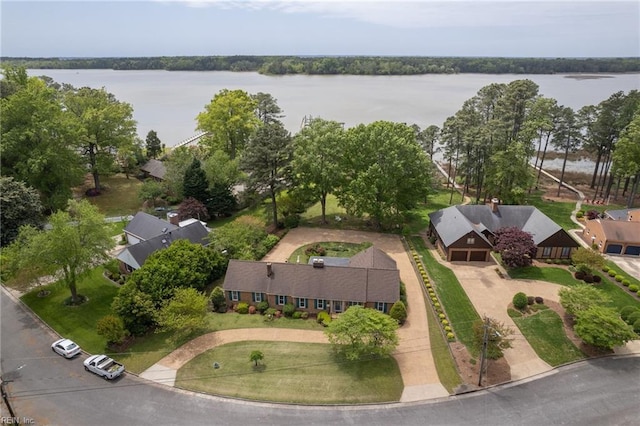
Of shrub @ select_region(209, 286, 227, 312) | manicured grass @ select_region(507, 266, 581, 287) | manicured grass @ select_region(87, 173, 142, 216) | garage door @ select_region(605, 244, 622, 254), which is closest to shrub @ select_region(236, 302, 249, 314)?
shrub @ select_region(209, 286, 227, 312)

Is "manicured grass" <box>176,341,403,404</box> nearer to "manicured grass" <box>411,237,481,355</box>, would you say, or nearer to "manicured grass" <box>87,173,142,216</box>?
"manicured grass" <box>411,237,481,355</box>

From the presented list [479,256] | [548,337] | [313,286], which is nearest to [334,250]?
[313,286]

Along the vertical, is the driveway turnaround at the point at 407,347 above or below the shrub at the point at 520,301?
below

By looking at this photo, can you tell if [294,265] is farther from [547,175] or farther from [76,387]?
[547,175]

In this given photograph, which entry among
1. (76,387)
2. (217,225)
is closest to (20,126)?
(217,225)

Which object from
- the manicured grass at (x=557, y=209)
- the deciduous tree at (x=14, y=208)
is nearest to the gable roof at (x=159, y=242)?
the deciduous tree at (x=14, y=208)

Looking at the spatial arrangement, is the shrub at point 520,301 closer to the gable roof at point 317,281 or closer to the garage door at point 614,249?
the gable roof at point 317,281
